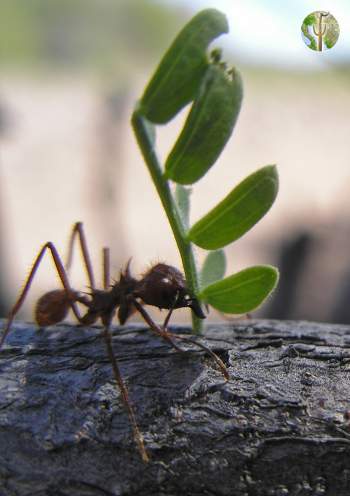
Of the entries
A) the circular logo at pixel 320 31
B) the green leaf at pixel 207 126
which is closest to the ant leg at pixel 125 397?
the green leaf at pixel 207 126

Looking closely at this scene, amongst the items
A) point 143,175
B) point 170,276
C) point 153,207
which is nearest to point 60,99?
point 143,175

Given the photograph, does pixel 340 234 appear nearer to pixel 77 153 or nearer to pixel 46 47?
pixel 77 153

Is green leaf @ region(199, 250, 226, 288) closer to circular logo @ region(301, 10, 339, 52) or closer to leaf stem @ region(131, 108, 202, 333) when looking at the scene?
leaf stem @ region(131, 108, 202, 333)

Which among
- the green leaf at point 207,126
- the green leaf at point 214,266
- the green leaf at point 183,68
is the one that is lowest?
the green leaf at point 214,266

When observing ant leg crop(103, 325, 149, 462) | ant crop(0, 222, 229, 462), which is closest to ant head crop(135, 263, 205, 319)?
ant crop(0, 222, 229, 462)

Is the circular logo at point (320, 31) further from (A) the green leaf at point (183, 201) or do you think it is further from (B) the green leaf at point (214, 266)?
→ (B) the green leaf at point (214, 266)

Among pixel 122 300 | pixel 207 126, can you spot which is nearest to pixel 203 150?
pixel 207 126
